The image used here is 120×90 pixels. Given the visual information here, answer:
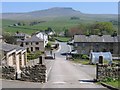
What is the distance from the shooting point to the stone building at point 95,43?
88.4 meters

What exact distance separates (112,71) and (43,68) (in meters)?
4.19

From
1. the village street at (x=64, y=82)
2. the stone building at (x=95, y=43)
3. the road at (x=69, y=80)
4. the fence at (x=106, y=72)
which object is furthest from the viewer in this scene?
the stone building at (x=95, y=43)

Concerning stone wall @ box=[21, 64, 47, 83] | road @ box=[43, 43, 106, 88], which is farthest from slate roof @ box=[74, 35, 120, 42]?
stone wall @ box=[21, 64, 47, 83]

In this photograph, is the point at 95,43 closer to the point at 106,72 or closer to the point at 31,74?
the point at 106,72

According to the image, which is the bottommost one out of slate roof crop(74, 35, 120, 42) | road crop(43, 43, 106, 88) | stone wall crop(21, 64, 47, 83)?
road crop(43, 43, 106, 88)

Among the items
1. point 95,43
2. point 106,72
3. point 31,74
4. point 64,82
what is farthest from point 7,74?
point 95,43

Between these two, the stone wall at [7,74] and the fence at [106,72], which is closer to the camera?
the stone wall at [7,74]

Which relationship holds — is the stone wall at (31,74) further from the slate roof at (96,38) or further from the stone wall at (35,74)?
the slate roof at (96,38)

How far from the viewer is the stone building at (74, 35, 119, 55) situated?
290 feet

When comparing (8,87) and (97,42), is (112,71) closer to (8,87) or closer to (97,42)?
(8,87)

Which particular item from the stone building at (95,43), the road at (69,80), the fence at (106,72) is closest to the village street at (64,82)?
the road at (69,80)

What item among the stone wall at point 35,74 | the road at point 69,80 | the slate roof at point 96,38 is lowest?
the road at point 69,80

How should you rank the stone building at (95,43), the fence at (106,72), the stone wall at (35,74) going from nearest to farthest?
the stone wall at (35,74)
the fence at (106,72)
the stone building at (95,43)

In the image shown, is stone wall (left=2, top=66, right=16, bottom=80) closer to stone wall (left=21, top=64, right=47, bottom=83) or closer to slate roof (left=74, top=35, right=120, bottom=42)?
stone wall (left=21, top=64, right=47, bottom=83)
